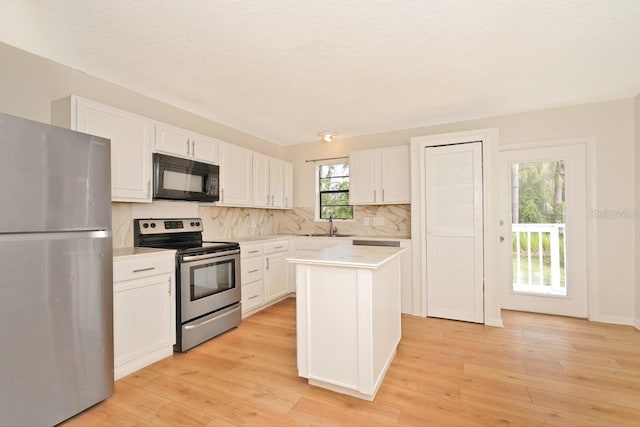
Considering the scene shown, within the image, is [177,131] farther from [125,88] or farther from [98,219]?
[98,219]

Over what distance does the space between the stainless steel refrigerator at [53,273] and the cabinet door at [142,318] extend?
0.27 metres

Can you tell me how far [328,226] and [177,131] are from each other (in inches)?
104

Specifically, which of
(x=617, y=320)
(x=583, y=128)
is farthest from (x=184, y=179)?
(x=617, y=320)

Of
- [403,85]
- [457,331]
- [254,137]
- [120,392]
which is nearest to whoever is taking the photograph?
[120,392]

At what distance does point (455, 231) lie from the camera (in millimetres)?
3506

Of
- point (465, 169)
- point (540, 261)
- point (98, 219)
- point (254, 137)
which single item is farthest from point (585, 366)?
point (254, 137)

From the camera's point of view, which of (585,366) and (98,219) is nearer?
(98,219)

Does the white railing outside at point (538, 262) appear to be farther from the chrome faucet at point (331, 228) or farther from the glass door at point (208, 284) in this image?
the glass door at point (208, 284)

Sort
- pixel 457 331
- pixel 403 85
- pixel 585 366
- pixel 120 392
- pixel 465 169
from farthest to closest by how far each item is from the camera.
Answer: pixel 465 169
pixel 457 331
pixel 403 85
pixel 585 366
pixel 120 392

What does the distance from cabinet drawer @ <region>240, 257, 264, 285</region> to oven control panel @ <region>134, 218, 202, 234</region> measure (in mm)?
667

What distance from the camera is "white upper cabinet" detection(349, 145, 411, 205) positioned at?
3988 mm

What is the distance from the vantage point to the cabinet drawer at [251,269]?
11.3 feet

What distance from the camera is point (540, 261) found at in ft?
12.0

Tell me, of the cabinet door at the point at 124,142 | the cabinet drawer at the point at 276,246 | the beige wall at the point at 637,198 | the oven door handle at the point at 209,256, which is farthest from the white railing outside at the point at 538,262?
the cabinet door at the point at 124,142
